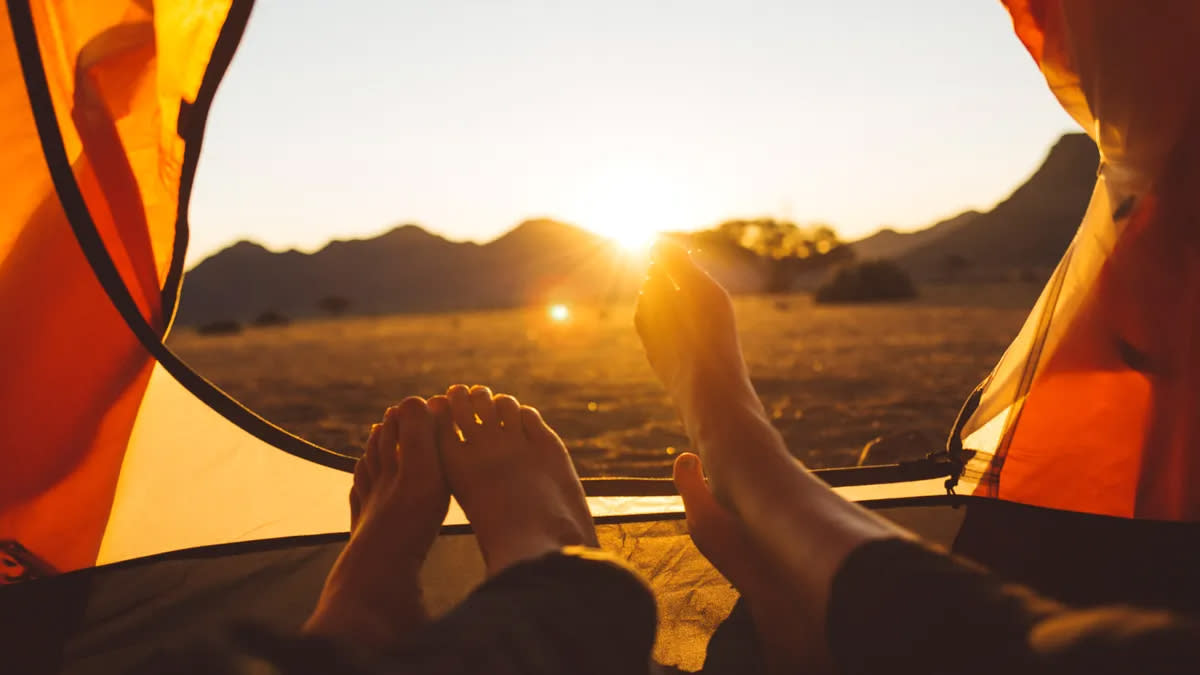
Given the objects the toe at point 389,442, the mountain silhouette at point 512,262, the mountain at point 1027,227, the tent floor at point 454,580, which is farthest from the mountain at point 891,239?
the toe at point 389,442

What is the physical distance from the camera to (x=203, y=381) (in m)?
1.29

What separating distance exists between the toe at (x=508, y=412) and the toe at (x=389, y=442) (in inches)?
7.1

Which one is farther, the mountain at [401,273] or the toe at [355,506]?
the mountain at [401,273]

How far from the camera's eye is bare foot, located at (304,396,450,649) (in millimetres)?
913

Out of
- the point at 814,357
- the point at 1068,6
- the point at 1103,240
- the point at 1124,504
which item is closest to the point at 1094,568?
the point at 1124,504

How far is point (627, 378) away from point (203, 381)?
9.27ft

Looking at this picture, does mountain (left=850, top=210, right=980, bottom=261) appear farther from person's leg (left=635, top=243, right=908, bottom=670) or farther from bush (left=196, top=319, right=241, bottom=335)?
person's leg (left=635, top=243, right=908, bottom=670)

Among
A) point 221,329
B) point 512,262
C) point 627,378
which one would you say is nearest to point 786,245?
point 512,262

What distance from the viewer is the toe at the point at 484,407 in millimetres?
1305

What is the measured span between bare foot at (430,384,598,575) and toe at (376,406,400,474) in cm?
7

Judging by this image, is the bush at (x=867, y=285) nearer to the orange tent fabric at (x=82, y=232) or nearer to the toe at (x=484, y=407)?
the toe at (x=484, y=407)

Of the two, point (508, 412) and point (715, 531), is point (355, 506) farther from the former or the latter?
point (715, 531)

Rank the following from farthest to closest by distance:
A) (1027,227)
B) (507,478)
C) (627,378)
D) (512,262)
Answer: (512,262) < (1027,227) < (627,378) < (507,478)

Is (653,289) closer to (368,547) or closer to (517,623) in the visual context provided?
(368,547)
